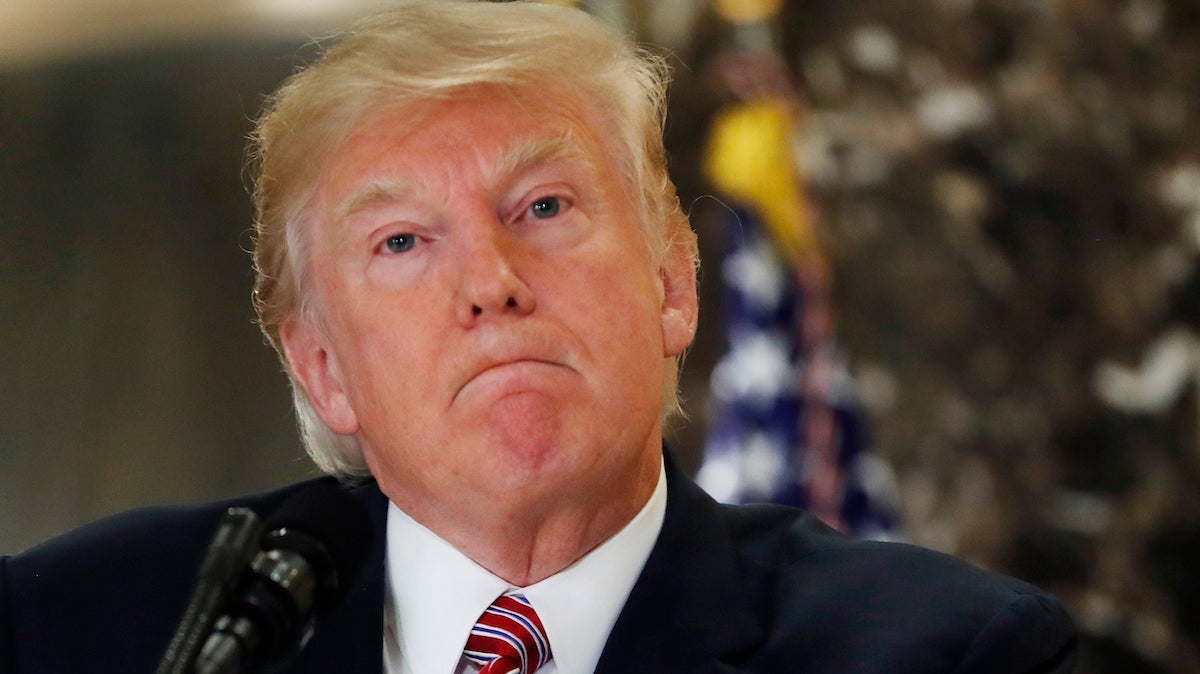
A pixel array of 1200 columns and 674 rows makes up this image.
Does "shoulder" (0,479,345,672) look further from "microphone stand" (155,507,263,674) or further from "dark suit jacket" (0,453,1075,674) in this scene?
"microphone stand" (155,507,263,674)

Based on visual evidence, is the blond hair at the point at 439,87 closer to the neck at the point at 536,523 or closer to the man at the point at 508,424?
A: the man at the point at 508,424

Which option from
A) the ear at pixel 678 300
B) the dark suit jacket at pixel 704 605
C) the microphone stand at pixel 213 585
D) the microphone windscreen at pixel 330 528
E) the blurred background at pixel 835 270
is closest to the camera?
the microphone stand at pixel 213 585

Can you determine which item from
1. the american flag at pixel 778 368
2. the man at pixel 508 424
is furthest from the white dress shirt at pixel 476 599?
the american flag at pixel 778 368

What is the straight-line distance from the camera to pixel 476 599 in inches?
68.1

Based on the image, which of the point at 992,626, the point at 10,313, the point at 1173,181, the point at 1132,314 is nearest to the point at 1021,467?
the point at 1132,314

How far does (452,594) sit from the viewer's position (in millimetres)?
1738

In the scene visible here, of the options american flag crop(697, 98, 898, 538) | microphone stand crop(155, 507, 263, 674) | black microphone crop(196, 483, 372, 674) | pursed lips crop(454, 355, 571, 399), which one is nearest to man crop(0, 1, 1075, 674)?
pursed lips crop(454, 355, 571, 399)

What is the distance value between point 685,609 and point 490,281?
488 millimetres

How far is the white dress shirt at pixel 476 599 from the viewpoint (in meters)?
1.71

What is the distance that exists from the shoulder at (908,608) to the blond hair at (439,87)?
0.47 m

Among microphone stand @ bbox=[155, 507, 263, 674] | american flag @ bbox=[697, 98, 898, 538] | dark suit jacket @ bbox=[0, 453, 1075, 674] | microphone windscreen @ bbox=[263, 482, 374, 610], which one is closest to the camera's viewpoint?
microphone stand @ bbox=[155, 507, 263, 674]

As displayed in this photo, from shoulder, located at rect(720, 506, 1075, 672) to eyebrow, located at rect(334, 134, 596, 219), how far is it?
23.3 inches

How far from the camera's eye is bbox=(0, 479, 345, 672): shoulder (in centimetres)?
179

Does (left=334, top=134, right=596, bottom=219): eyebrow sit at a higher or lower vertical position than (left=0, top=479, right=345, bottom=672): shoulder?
higher
